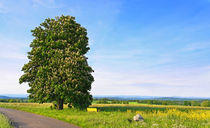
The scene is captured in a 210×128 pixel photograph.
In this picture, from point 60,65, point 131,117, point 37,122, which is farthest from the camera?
point 60,65

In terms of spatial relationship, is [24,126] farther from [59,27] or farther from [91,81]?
[59,27]

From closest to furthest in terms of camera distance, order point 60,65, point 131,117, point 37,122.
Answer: point 37,122
point 131,117
point 60,65

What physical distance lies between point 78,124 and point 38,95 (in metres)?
15.8

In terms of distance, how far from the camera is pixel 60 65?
28.3 m

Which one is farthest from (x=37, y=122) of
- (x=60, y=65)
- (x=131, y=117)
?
(x=60, y=65)

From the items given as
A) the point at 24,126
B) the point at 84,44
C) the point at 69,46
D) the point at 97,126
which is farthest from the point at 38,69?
the point at 97,126

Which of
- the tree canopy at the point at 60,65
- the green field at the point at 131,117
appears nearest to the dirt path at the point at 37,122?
the green field at the point at 131,117

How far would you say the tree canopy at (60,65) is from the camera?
90.2ft

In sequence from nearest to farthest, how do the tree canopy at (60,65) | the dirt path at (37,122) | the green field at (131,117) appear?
the green field at (131,117), the dirt path at (37,122), the tree canopy at (60,65)

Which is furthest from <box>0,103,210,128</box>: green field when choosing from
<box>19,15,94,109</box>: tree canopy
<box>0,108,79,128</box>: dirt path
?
<box>19,15,94,109</box>: tree canopy

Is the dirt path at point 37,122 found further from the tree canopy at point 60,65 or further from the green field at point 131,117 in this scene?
the tree canopy at point 60,65

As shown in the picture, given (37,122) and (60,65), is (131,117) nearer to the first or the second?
(37,122)

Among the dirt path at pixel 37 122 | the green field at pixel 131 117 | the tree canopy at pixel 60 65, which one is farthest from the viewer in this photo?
the tree canopy at pixel 60 65

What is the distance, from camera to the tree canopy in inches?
1082
